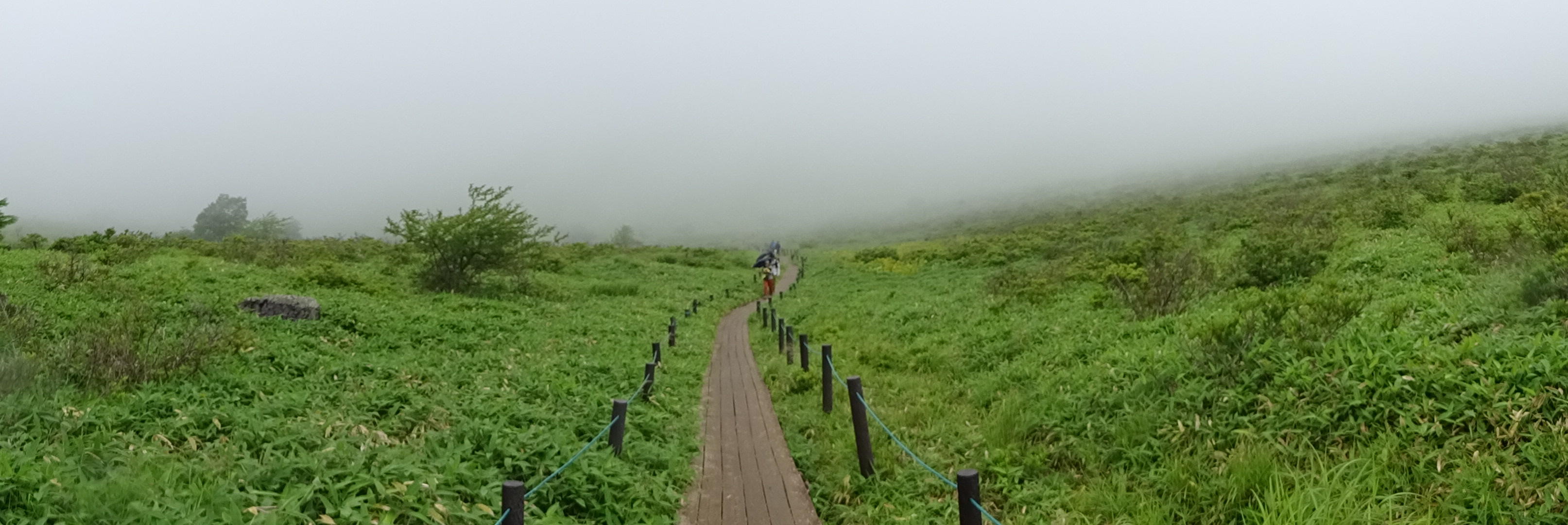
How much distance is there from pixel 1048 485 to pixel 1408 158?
5414cm

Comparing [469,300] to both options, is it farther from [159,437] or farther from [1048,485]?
[1048,485]

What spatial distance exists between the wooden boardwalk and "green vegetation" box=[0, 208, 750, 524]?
0.28 meters

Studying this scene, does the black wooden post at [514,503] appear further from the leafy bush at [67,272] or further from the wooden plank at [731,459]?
the leafy bush at [67,272]

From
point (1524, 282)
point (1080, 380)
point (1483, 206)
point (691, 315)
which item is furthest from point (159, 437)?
point (1483, 206)

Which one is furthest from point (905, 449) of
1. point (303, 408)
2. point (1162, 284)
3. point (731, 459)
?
point (1162, 284)

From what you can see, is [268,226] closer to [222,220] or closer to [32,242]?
[222,220]

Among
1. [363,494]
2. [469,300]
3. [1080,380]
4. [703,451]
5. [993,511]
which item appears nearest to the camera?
[363,494]

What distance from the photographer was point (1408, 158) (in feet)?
144

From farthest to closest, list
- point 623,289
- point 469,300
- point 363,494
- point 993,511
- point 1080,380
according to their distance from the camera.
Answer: point 623,289, point 469,300, point 1080,380, point 993,511, point 363,494

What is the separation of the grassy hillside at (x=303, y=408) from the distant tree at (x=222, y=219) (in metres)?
88.5

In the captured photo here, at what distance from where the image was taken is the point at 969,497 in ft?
14.6

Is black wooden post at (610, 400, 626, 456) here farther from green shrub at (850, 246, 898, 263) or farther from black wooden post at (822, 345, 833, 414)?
green shrub at (850, 246, 898, 263)

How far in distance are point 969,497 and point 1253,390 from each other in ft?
14.1

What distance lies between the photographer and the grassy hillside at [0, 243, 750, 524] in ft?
16.0
